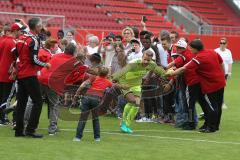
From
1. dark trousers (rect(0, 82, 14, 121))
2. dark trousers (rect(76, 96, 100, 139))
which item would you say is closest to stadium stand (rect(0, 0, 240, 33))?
dark trousers (rect(0, 82, 14, 121))

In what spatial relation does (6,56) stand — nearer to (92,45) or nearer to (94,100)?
(94,100)

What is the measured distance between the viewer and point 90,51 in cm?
1449

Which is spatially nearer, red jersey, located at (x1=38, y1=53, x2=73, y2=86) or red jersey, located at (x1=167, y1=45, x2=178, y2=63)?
red jersey, located at (x1=38, y1=53, x2=73, y2=86)

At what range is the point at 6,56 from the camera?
36.8 ft

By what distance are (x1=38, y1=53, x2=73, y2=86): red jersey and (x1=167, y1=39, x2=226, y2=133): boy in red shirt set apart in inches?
83.0

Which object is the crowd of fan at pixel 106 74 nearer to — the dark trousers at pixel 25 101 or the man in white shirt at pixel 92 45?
the dark trousers at pixel 25 101

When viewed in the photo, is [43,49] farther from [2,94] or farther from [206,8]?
[206,8]

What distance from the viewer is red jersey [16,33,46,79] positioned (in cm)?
957

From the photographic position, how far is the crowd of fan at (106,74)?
32.1ft

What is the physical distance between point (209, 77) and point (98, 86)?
2.62 metres

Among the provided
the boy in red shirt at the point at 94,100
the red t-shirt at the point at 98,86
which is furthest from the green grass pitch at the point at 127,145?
the red t-shirt at the point at 98,86

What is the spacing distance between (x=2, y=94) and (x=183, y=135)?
3598mm

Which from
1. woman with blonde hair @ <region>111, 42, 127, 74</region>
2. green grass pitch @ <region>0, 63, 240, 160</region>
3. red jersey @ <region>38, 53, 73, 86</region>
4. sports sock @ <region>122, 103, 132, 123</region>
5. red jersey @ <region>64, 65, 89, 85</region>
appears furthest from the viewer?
woman with blonde hair @ <region>111, 42, 127, 74</region>

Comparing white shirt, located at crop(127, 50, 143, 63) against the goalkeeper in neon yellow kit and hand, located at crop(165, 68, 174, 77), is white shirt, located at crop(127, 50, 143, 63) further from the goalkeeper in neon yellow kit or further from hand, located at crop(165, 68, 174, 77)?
hand, located at crop(165, 68, 174, 77)
